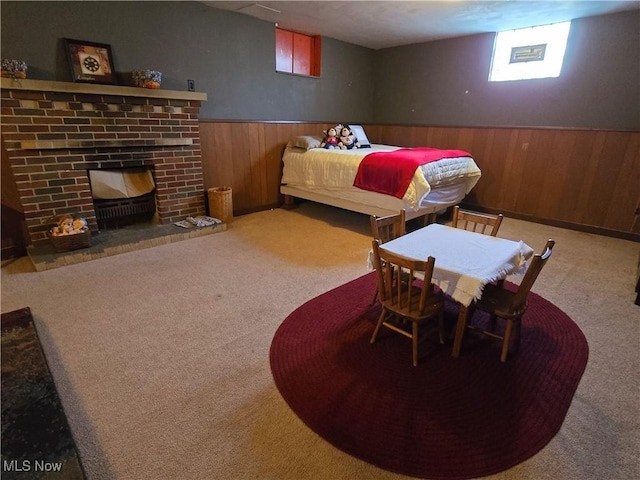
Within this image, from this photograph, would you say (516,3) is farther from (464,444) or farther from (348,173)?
(464,444)

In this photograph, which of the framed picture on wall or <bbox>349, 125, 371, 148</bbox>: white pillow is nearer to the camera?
the framed picture on wall

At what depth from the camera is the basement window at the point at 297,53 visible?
4.52 m

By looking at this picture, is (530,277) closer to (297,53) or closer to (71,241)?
(71,241)

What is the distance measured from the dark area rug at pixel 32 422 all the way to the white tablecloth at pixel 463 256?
1.60 m

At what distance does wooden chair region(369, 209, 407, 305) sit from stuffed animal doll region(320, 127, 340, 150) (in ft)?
7.78

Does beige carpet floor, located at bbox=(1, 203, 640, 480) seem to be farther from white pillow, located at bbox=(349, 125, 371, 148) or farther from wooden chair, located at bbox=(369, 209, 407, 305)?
white pillow, located at bbox=(349, 125, 371, 148)

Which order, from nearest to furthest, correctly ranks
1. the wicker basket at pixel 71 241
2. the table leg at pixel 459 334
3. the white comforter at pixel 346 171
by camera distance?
1. the table leg at pixel 459 334
2. the wicker basket at pixel 71 241
3. the white comforter at pixel 346 171

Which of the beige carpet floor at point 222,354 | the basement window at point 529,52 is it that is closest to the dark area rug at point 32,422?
the beige carpet floor at point 222,354

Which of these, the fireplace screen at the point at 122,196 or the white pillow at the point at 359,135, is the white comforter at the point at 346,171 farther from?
the fireplace screen at the point at 122,196

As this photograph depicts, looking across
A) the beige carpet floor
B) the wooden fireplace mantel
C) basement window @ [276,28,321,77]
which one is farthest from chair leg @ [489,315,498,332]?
basement window @ [276,28,321,77]

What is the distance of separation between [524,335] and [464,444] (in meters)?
0.99

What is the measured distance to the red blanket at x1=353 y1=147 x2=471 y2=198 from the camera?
3336 mm

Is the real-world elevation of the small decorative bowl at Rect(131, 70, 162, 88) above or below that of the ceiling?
below

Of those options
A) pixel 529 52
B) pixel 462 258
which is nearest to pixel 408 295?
pixel 462 258
